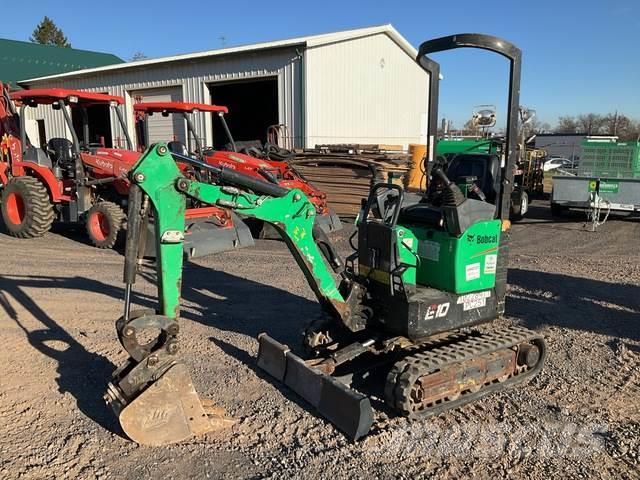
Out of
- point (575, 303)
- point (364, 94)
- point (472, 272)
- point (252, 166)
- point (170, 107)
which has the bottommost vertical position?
point (575, 303)

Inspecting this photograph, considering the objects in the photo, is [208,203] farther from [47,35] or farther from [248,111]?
[47,35]

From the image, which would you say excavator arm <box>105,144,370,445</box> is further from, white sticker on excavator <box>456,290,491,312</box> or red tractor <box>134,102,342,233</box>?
red tractor <box>134,102,342,233</box>

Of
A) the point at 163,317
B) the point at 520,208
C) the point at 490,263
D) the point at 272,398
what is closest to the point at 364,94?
the point at 520,208

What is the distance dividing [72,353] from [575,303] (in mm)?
5713

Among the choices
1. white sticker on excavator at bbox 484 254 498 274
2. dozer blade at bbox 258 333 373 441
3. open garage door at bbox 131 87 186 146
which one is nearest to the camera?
dozer blade at bbox 258 333 373 441

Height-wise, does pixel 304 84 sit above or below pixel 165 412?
above

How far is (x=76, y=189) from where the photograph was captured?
33.0 feet

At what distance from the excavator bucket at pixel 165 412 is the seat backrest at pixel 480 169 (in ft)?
31.1

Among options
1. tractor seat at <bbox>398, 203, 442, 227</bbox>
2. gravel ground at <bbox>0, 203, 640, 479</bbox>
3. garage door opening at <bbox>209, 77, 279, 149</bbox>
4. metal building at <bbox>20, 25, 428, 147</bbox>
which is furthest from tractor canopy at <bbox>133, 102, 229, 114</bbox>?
garage door opening at <bbox>209, 77, 279, 149</bbox>

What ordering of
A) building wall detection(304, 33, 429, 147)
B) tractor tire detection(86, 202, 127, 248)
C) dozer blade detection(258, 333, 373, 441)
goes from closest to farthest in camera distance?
1. dozer blade detection(258, 333, 373, 441)
2. tractor tire detection(86, 202, 127, 248)
3. building wall detection(304, 33, 429, 147)

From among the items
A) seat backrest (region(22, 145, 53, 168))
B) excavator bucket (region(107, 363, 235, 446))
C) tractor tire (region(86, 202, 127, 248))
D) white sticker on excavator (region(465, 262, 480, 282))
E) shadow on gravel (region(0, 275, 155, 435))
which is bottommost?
shadow on gravel (region(0, 275, 155, 435))

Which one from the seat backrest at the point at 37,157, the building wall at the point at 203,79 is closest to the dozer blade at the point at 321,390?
the seat backrest at the point at 37,157

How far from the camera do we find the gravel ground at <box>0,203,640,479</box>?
3506mm

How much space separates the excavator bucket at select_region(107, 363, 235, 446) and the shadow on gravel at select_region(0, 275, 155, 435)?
28cm
